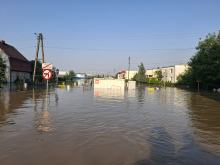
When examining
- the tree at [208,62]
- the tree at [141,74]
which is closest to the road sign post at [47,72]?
the tree at [208,62]

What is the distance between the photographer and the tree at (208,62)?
1898 inches

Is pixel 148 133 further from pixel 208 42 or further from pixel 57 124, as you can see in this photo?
pixel 208 42

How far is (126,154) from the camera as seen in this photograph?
712cm

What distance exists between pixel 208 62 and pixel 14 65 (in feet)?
119

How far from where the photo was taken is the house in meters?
59.2

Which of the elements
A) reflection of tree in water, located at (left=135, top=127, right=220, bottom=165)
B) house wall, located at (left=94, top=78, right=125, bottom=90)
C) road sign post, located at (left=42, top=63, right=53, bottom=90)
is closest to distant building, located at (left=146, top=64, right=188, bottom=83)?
house wall, located at (left=94, top=78, right=125, bottom=90)

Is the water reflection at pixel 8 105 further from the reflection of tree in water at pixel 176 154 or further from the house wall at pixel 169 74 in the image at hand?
the house wall at pixel 169 74

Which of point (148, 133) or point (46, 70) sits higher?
point (46, 70)

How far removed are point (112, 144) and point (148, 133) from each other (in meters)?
2.04

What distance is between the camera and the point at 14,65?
206 feet

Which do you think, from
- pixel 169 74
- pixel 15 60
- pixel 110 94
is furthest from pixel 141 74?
A: pixel 110 94

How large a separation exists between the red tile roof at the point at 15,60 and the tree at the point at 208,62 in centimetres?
3349

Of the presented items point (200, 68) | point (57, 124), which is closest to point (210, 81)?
point (200, 68)

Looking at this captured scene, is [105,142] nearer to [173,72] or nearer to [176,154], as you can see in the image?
[176,154]
